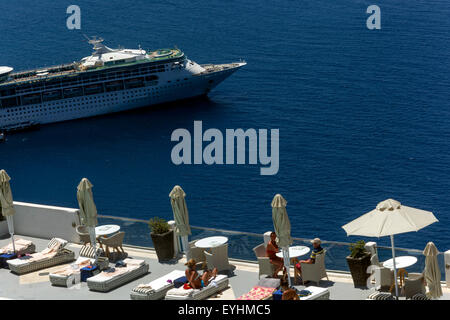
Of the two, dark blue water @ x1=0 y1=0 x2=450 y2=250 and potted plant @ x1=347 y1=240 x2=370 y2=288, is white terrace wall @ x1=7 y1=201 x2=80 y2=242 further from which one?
dark blue water @ x1=0 y1=0 x2=450 y2=250

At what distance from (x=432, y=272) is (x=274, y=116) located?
67.0 metres

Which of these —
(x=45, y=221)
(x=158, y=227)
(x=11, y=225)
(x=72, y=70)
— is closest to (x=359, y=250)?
(x=158, y=227)

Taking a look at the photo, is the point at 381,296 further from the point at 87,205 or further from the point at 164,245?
the point at 87,205

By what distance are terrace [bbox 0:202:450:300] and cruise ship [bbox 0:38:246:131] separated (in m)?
73.6

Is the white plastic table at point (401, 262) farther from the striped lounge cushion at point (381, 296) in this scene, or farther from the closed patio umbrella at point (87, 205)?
the closed patio umbrella at point (87, 205)

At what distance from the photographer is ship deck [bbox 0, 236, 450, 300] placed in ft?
91.1

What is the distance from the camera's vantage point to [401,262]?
27.1 m

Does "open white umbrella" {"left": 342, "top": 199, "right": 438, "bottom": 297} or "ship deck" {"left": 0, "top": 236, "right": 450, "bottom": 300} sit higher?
"open white umbrella" {"left": 342, "top": 199, "right": 438, "bottom": 297}

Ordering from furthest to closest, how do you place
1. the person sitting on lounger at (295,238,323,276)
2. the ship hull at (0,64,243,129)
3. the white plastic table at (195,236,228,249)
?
the ship hull at (0,64,243,129), the white plastic table at (195,236,228,249), the person sitting on lounger at (295,238,323,276)

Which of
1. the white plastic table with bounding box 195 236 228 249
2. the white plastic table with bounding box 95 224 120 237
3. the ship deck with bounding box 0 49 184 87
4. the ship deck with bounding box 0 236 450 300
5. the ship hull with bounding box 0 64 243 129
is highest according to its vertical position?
the white plastic table with bounding box 195 236 228 249

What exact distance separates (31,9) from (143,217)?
82.9 metres

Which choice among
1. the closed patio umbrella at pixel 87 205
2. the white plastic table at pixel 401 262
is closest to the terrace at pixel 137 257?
the white plastic table at pixel 401 262

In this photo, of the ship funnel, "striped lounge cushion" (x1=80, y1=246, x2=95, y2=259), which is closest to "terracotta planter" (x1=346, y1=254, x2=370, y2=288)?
"striped lounge cushion" (x1=80, y1=246, x2=95, y2=259)

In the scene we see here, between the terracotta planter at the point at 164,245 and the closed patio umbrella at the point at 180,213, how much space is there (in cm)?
155
